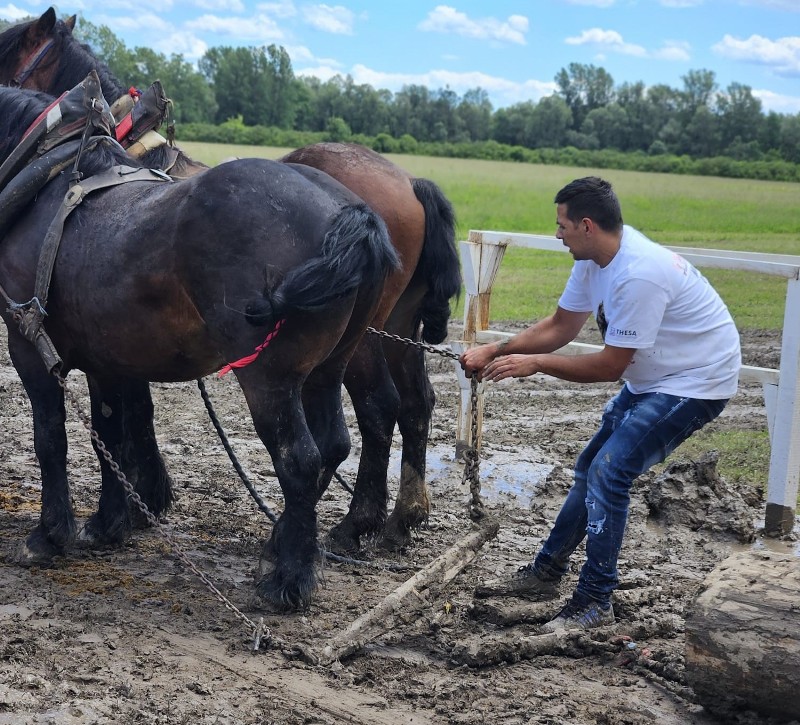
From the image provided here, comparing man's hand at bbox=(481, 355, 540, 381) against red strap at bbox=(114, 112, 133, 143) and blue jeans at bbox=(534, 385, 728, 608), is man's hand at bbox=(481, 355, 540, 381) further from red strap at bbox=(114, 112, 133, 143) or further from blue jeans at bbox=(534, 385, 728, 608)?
red strap at bbox=(114, 112, 133, 143)

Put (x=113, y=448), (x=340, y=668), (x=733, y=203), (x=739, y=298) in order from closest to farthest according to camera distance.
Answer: (x=340, y=668) < (x=113, y=448) < (x=739, y=298) < (x=733, y=203)

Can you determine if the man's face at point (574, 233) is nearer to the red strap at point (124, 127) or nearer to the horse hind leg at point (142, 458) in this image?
the horse hind leg at point (142, 458)

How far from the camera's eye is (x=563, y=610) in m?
3.79

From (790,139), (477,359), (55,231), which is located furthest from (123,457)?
(790,139)

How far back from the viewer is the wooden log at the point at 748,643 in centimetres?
293

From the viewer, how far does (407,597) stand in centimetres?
374

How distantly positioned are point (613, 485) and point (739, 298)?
9.76 m

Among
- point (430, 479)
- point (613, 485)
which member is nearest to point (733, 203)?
point (430, 479)

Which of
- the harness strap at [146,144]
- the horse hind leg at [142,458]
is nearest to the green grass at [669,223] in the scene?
the horse hind leg at [142,458]

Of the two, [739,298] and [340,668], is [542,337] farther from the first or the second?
[739,298]

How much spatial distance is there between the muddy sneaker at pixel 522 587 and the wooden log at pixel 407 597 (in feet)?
0.51

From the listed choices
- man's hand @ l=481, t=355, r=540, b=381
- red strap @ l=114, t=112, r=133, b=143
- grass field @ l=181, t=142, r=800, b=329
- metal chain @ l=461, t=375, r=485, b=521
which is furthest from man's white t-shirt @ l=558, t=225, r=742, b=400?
grass field @ l=181, t=142, r=800, b=329

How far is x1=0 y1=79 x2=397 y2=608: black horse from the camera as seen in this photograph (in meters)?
3.76

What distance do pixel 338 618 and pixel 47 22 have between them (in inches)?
166
